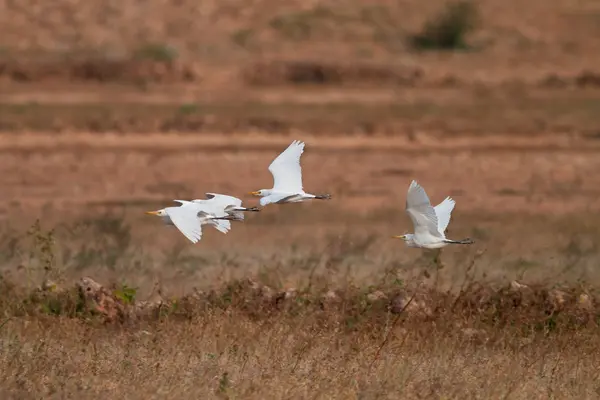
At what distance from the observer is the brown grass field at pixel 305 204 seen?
845 cm

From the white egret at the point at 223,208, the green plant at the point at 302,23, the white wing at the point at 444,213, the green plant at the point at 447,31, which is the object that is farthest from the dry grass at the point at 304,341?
the green plant at the point at 447,31

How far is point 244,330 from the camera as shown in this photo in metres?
9.04

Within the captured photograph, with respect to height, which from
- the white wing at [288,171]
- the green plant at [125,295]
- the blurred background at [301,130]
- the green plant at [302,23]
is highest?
the white wing at [288,171]

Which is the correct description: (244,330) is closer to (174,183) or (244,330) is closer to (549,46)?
(174,183)

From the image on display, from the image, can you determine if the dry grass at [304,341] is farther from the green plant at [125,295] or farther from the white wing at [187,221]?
the white wing at [187,221]

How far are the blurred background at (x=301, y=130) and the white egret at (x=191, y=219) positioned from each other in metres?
1.84

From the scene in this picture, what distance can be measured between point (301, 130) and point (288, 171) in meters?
18.7

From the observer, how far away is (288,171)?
9.22 metres

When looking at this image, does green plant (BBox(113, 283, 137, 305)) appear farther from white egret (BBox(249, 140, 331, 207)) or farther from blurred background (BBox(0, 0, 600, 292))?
white egret (BBox(249, 140, 331, 207))

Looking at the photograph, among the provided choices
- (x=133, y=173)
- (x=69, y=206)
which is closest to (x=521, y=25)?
(x=133, y=173)

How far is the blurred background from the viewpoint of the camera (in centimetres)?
1358

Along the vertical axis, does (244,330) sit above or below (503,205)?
above

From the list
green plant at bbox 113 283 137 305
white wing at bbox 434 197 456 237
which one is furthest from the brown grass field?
white wing at bbox 434 197 456 237

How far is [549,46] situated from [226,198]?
36888mm
